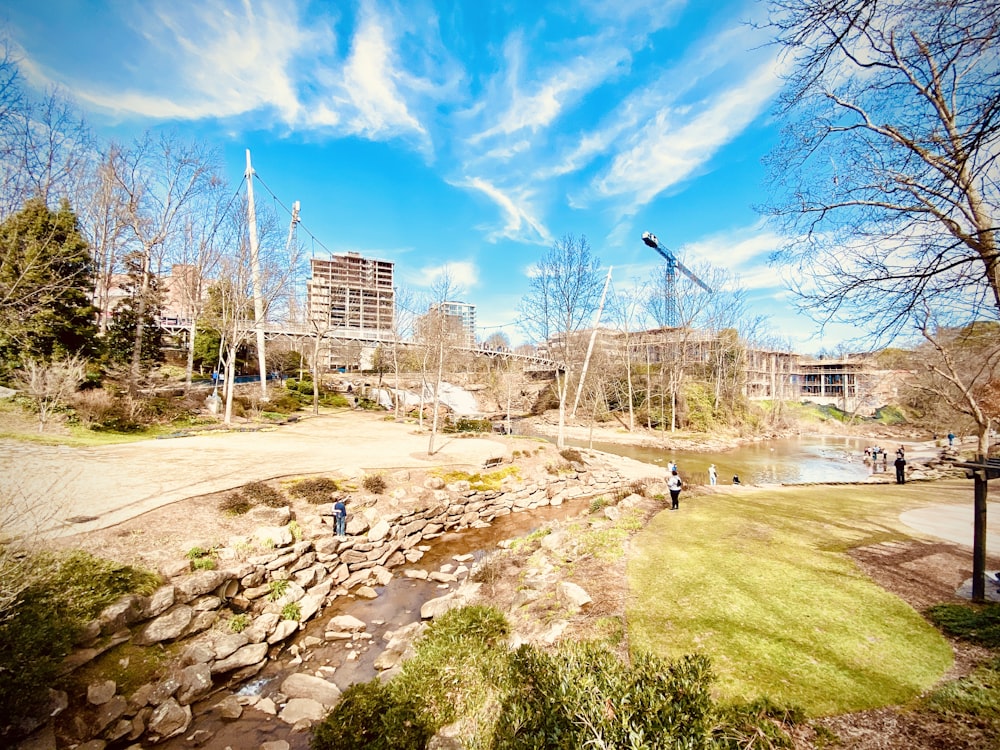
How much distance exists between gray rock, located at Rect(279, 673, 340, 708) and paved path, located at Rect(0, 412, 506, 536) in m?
4.25

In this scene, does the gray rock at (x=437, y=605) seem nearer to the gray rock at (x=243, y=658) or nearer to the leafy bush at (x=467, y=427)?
the gray rock at (x=243, y=658)

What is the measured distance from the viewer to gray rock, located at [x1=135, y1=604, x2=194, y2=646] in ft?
20.8

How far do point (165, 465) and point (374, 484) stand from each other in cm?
640

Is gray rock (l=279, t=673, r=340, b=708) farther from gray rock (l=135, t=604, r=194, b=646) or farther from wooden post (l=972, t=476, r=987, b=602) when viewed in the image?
wooden post (l=972, t=476, r=987, b=602)

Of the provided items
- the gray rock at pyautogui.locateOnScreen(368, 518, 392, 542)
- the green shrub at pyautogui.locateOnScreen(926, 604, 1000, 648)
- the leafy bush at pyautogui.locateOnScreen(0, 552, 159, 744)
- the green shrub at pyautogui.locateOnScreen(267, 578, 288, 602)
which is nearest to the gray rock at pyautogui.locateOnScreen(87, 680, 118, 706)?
the leafy bush at pyautogui.locateOnScreen(0, 552, 159, 744)

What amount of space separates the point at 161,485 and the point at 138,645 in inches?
220

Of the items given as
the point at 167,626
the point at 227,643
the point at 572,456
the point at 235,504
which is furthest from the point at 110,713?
the point at 572,456

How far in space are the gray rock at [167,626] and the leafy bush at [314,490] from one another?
4.71m

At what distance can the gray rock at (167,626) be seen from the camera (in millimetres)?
6336

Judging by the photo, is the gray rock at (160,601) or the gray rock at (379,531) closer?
the gray rock at (160,601)

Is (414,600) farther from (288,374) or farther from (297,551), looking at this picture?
(288,374)

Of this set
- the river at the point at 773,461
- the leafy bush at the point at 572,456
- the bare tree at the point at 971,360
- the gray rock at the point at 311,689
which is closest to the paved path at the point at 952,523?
the bare tree at the point at 971,360

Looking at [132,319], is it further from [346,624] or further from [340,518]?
[346,624]

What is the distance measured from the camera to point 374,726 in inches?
184
